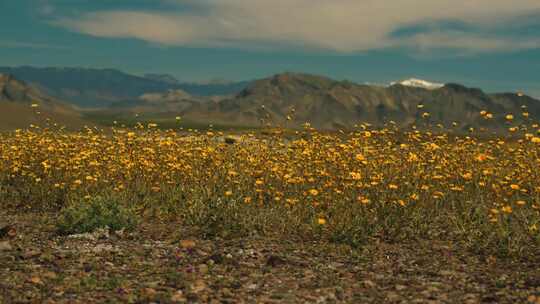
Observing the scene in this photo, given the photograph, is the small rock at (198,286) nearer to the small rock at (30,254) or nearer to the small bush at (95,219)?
the small rock at (30,254)

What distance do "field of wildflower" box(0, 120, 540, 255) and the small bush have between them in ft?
0.57

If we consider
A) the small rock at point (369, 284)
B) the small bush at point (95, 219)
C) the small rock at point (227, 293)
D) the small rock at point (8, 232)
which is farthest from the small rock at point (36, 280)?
the small rock at point (369, 284)

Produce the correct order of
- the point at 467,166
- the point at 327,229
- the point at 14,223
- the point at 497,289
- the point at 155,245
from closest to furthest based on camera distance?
the point at 497,289, the point at 155,245, the point at 327,229, the point at 14,223, the point at 467,166

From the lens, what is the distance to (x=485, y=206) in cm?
1030

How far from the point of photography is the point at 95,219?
9828mm

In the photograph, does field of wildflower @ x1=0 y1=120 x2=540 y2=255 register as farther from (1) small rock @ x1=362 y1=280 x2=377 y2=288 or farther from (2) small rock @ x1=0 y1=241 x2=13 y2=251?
(1) small rock @ x1=362 y1=280 x2=377 y2=288

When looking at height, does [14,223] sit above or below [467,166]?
below

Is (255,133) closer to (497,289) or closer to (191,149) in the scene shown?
(191,149)

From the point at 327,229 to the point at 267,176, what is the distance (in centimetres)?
262

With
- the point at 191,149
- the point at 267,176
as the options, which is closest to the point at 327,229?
the point at 267,176

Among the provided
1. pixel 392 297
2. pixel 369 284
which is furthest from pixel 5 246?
pixel 392 297

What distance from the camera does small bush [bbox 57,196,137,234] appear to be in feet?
32.3

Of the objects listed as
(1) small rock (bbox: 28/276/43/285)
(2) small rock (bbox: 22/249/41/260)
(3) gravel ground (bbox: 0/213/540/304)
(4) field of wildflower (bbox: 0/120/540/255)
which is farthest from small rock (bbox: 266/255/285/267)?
(2) small rock (bbox: 22/249/41/260)

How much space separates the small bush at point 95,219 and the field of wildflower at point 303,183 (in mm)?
173
